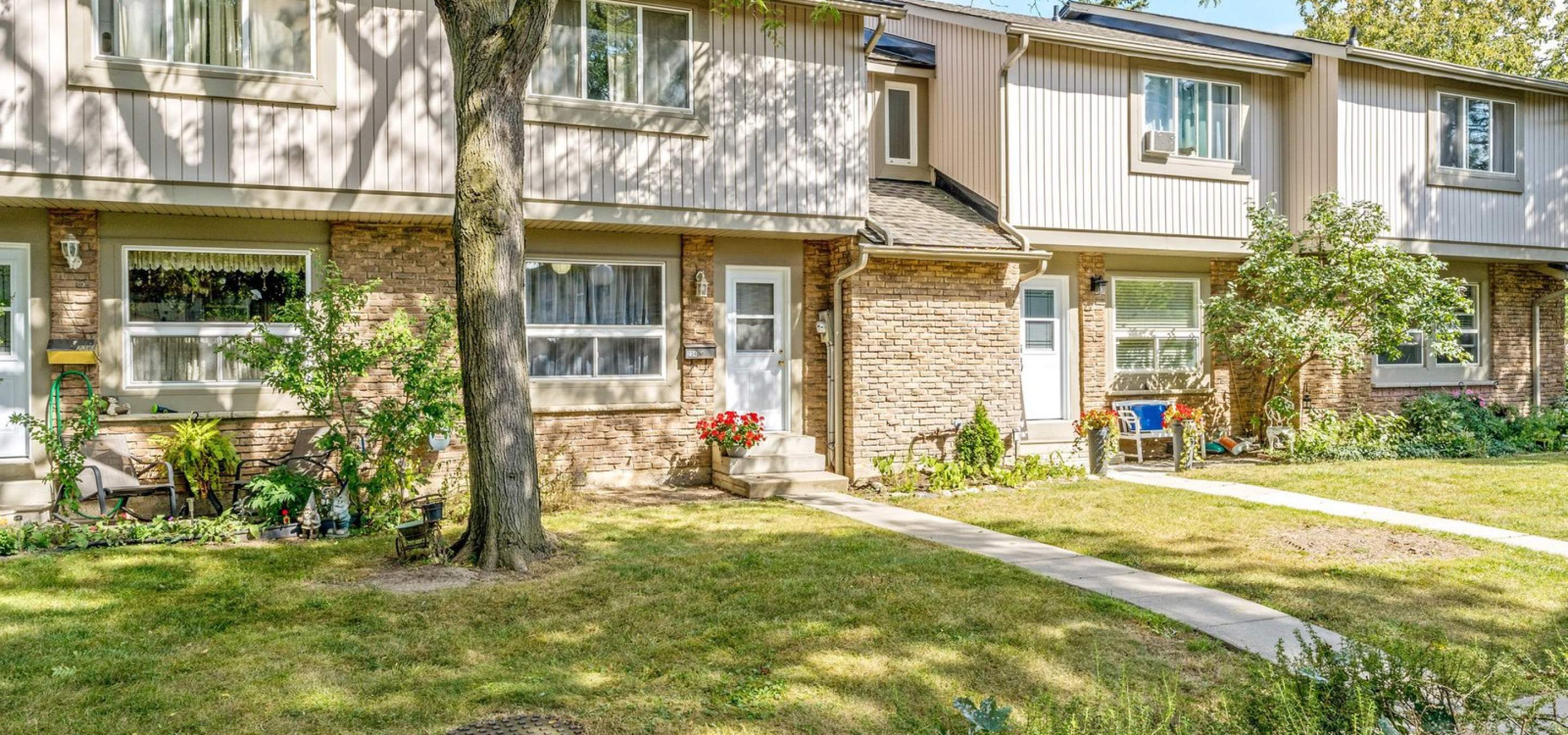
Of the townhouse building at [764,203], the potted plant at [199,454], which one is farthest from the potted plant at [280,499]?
the townhouse building at [764,203]

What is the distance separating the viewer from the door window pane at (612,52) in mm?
10766

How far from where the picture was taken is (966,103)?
1379 cm

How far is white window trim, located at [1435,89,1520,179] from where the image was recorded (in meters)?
15.5

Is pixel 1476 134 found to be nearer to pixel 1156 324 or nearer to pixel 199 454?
pixel 1156 324

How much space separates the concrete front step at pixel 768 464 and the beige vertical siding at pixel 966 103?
4209 mm

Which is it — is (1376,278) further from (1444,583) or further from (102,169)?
(102,169)

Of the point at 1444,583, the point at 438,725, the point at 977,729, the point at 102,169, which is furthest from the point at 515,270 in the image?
the point at 1444,583

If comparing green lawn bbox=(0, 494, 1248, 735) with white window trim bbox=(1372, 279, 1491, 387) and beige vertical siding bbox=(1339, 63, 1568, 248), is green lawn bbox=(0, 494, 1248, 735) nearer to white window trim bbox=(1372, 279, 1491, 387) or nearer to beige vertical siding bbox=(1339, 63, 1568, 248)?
beige vertical siding bbox=(1339, 63, 1568, 248)

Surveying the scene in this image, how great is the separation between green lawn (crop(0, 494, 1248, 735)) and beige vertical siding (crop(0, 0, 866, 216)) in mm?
3527

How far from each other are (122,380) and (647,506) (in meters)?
5.01

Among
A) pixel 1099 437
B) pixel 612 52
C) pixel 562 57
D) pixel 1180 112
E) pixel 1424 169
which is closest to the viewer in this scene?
pixel 562 57

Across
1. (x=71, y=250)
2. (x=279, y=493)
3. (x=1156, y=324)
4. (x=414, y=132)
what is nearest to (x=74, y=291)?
(x=71, y=250)

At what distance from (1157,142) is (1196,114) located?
1.06 metres

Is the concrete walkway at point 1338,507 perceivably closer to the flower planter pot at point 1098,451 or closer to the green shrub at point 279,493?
the flower planter pot at point 1098,451
